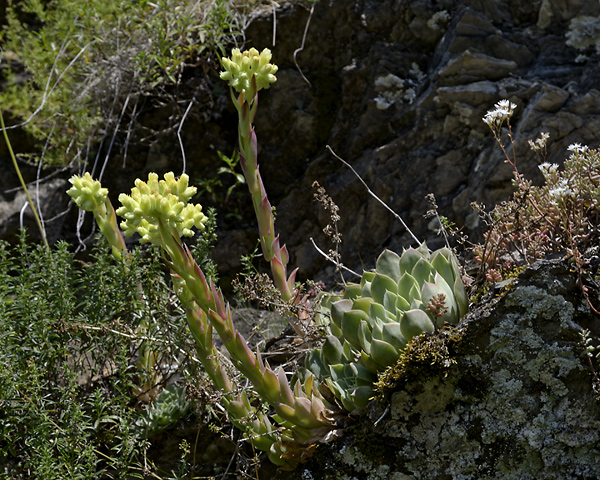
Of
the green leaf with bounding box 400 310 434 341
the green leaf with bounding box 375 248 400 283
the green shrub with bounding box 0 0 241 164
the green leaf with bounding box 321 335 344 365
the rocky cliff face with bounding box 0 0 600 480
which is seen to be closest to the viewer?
the rocky cliff face with bounding box 0 0 600 480

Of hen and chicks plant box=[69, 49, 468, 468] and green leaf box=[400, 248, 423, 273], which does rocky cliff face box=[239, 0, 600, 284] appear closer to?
green leaf box=[400, 248, 423, 273]

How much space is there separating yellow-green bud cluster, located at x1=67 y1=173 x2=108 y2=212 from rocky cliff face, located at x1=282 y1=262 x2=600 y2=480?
1.37m

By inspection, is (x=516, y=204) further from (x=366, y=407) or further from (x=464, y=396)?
(x=366, y=407)

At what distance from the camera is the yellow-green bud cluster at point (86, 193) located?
7.80 feet

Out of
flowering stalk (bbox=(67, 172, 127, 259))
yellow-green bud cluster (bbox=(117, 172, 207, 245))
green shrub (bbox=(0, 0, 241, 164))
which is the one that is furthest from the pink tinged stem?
green shrub (bbox=(0, 0, 241, 164))

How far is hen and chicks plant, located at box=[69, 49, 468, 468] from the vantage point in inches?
72.7

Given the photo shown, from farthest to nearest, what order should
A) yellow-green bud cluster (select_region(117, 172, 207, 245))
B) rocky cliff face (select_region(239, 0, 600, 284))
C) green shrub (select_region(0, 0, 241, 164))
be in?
green shrub (select_region(0, 0, 241, 164)) → rocky cliff face (select_region(239, 0, 600, 284)) → yellow-green bud cluster (select_region(117, 172, 207, 245))

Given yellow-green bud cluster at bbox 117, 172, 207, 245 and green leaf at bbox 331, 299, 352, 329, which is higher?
yellow-green bud cluster at bbox 117, 172, 207, 245

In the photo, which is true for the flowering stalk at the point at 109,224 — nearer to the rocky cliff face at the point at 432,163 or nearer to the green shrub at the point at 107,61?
the rocky cliff face at the point at 432,163

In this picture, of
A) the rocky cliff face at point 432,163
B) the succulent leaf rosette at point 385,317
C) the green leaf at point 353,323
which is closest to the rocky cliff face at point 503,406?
the rocky cliff face at point 432,163

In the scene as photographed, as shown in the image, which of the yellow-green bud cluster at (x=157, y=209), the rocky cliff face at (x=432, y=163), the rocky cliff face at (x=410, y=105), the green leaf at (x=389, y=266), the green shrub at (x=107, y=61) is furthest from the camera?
the green shrub at (x=107, y=61)

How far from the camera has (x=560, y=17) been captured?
144 inches

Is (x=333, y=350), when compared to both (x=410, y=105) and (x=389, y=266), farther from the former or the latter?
(x=410, y=105)

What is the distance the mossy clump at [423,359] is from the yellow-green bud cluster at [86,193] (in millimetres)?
1323
